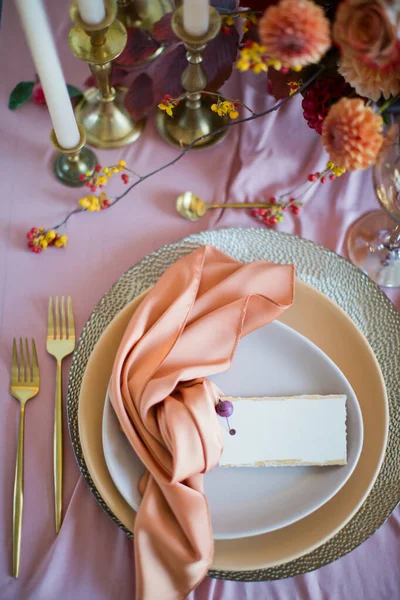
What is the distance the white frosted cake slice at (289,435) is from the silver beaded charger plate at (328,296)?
0.06 metres

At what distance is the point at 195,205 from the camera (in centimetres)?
62

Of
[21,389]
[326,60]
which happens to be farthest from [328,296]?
[21,389]

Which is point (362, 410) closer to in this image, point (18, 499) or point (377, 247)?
point (377, 247)

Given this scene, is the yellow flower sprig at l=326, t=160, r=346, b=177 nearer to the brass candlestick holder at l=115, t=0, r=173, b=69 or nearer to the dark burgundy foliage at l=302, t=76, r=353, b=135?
the dark burgundy foliage at l=302, t=76, r=353, b=135

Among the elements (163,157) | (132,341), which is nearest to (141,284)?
(132,341)

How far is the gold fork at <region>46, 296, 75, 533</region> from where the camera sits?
50 centimetres

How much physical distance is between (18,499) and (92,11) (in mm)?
468

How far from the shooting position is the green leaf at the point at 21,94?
25.8 inches

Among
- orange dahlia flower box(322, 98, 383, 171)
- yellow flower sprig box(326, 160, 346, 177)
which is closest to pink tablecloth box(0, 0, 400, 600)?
yellow flower sprig box(326, 160, 346, 177)

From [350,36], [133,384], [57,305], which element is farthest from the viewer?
[57,305]

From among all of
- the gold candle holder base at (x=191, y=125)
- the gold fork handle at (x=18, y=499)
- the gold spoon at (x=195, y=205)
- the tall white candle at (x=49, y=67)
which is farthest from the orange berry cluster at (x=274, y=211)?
the gold fork handle at (x=18, y=499)

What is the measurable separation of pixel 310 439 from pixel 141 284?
0.22m

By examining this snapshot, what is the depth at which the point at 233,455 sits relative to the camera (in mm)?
463

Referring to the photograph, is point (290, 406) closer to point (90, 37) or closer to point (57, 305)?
point (57, 305)
